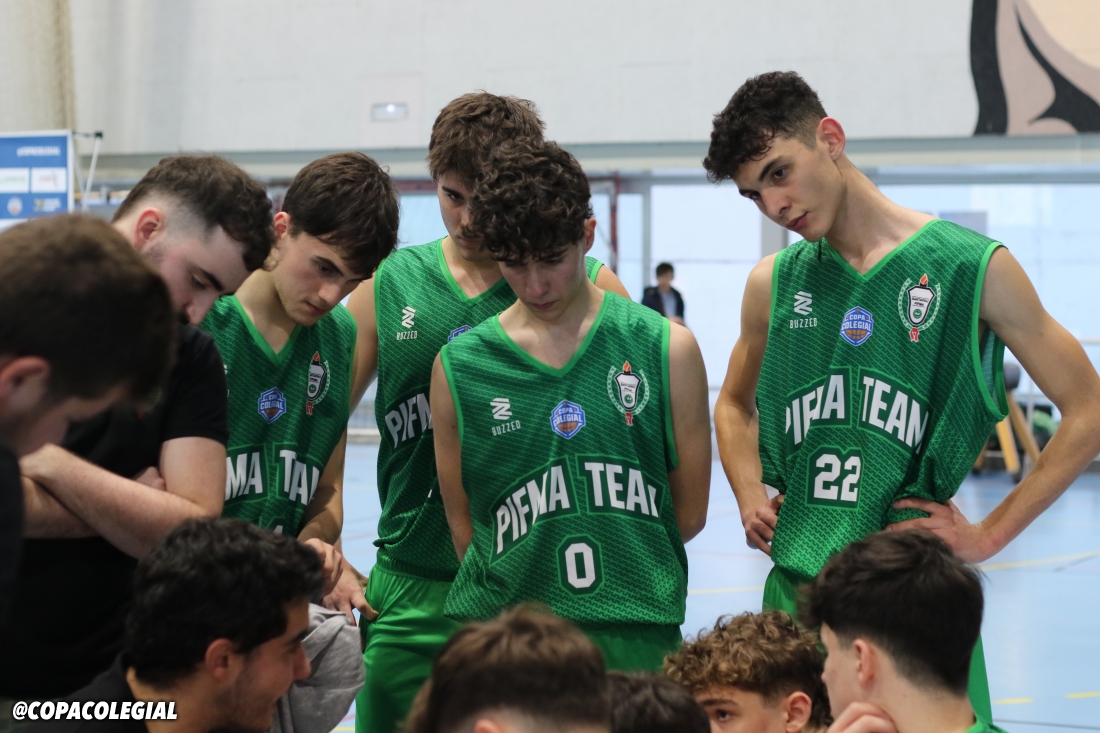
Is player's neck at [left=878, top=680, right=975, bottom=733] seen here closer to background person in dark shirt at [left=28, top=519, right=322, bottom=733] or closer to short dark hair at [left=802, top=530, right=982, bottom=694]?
short dark hair at [left=802, top=530, right=982, bottom=694]

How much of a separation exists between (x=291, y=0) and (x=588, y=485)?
42.8 feet

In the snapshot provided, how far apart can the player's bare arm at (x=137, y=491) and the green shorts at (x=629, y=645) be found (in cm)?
91

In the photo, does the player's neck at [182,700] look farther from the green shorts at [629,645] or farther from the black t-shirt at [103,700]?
the green shorts at [629,645]

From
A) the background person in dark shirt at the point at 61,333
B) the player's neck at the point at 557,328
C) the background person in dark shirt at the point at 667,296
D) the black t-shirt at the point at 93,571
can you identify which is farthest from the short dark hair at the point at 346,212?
the background person in dark shirt at the point at 667,296

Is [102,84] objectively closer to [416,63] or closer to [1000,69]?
[416,63]

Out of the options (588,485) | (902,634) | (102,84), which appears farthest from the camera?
(102,84)

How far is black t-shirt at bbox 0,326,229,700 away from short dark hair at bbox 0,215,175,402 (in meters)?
0.91

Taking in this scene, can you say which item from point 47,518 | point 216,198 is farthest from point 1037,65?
point 47,518

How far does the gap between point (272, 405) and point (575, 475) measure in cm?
81

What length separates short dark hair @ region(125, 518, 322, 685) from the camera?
84.0 inches

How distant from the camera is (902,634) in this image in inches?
84.9

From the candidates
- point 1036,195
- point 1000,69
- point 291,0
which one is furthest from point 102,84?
point 1036,195

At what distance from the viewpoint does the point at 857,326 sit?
274cm

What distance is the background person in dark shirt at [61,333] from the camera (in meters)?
1.34
